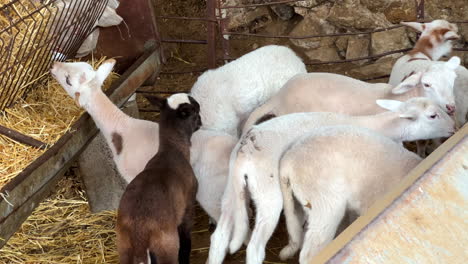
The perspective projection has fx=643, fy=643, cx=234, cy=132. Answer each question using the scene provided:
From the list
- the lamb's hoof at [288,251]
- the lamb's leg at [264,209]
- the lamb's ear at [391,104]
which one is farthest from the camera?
the lamb's ear at [391,104]

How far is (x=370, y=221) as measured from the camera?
2160 mm

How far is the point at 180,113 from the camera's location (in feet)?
13.6

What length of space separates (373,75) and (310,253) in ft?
12.1

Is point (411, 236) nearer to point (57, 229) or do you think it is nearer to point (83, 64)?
point (83, 64)

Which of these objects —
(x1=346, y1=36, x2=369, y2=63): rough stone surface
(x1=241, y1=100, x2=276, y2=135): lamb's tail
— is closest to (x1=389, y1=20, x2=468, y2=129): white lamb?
(x1=241, y1=100, x2=276, y2=135): lamb's tail

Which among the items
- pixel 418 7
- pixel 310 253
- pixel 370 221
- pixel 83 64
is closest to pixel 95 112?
pixel 83 64

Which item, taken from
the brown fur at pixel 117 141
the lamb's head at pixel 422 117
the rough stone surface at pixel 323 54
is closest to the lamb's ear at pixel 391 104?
the lamb's head at pixel 422 117

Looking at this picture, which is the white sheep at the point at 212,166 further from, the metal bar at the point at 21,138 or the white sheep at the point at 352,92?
the metal bar at the point at 21,138

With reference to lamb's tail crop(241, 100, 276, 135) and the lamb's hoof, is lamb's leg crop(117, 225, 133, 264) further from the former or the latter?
lamb's tail crop(241, 100, 276, 135)

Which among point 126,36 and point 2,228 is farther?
point 126,36

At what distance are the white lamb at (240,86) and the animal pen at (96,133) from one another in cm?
51

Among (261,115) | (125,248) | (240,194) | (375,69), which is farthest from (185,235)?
(375,69)

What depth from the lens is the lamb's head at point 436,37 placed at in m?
5.58

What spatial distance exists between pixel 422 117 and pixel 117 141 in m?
2.07
